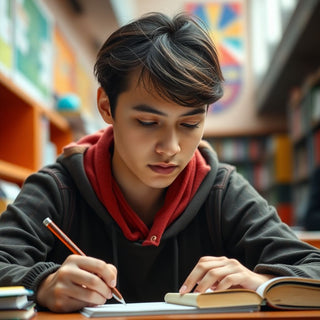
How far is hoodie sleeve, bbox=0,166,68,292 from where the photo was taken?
3.27 ft

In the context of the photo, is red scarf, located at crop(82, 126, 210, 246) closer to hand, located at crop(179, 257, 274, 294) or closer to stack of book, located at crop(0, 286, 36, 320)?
hand, located at crop(179, 257, 274, 294)

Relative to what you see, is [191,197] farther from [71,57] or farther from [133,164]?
[71,57]

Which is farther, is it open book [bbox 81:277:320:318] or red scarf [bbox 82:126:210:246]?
red scarf [bbox 82:126:210:246]

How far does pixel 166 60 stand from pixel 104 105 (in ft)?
0.71

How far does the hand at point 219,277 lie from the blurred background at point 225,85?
2.35ft

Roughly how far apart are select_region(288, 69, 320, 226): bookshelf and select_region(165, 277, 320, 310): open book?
396 centimetres

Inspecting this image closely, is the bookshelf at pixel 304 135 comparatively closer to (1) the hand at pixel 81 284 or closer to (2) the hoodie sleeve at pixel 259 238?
(2) the hoodie sleeve at pixel 259 238

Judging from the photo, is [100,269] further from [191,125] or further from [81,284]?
[191,125]

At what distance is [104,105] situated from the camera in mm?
1320

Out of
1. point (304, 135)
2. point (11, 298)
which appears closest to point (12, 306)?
point (11, 298)

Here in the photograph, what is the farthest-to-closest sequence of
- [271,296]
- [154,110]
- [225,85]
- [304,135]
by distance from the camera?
1. [225,85]
2. [304,135]
3. [154,110]
4. [271,296]

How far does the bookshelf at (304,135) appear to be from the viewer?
17.3 ft

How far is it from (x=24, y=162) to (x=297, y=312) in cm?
238

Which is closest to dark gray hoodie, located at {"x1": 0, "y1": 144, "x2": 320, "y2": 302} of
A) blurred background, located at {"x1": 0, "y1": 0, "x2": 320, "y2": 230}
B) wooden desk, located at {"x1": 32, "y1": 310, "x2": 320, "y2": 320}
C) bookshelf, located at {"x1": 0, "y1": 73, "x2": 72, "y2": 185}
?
wooden desk, located at {"x1": 32, "y1": 310, "x2": 320, "y2": 320}
